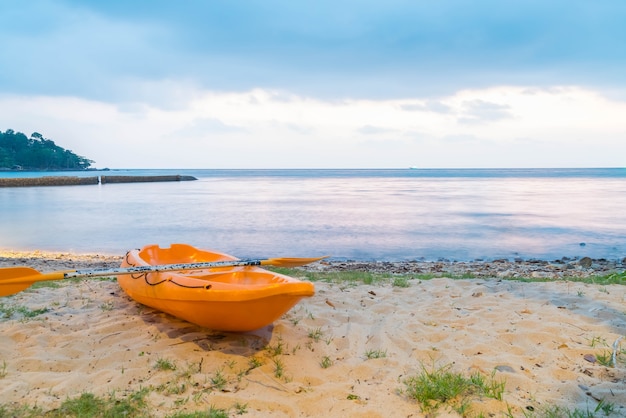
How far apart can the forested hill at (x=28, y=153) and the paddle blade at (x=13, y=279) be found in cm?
11710

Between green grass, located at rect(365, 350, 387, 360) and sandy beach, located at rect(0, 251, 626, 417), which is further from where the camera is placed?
green grass, located at rect(365, 350, 387, 360)

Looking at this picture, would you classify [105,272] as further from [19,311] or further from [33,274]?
[19,311]

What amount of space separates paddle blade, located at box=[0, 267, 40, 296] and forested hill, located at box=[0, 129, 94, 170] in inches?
4610

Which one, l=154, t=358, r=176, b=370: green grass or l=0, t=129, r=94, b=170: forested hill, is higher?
l=0, t=129, r=94, b=170: forested hill

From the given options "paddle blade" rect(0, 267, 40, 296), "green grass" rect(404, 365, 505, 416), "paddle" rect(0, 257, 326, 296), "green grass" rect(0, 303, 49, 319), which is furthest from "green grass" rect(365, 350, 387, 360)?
"green grass" rect(0, 303, 49, 319)

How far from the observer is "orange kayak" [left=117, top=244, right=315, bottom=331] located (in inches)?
147

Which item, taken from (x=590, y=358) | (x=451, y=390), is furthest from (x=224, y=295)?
(x=590, y=358)

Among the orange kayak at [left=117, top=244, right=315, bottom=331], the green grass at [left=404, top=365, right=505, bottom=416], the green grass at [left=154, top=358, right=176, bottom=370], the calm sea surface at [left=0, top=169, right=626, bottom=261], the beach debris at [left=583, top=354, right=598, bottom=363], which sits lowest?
the calm sea surface at [left=0, top=169, right=626, bottom=261]

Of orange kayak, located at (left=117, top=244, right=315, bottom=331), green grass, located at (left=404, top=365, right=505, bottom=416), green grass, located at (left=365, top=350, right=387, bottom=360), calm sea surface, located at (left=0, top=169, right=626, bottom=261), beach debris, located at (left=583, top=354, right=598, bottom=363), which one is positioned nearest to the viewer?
green grass, located at (left=404, top=365, right=505, bottom=416)

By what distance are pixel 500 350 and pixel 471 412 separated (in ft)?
3.86

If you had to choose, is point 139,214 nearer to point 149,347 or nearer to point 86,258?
point 86,258

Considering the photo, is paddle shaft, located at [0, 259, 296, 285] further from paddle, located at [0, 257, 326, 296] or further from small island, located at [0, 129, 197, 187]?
small island, located at [0, 129, 197, 187]

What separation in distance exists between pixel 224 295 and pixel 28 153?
121 metres

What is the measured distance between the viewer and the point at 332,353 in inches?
158
